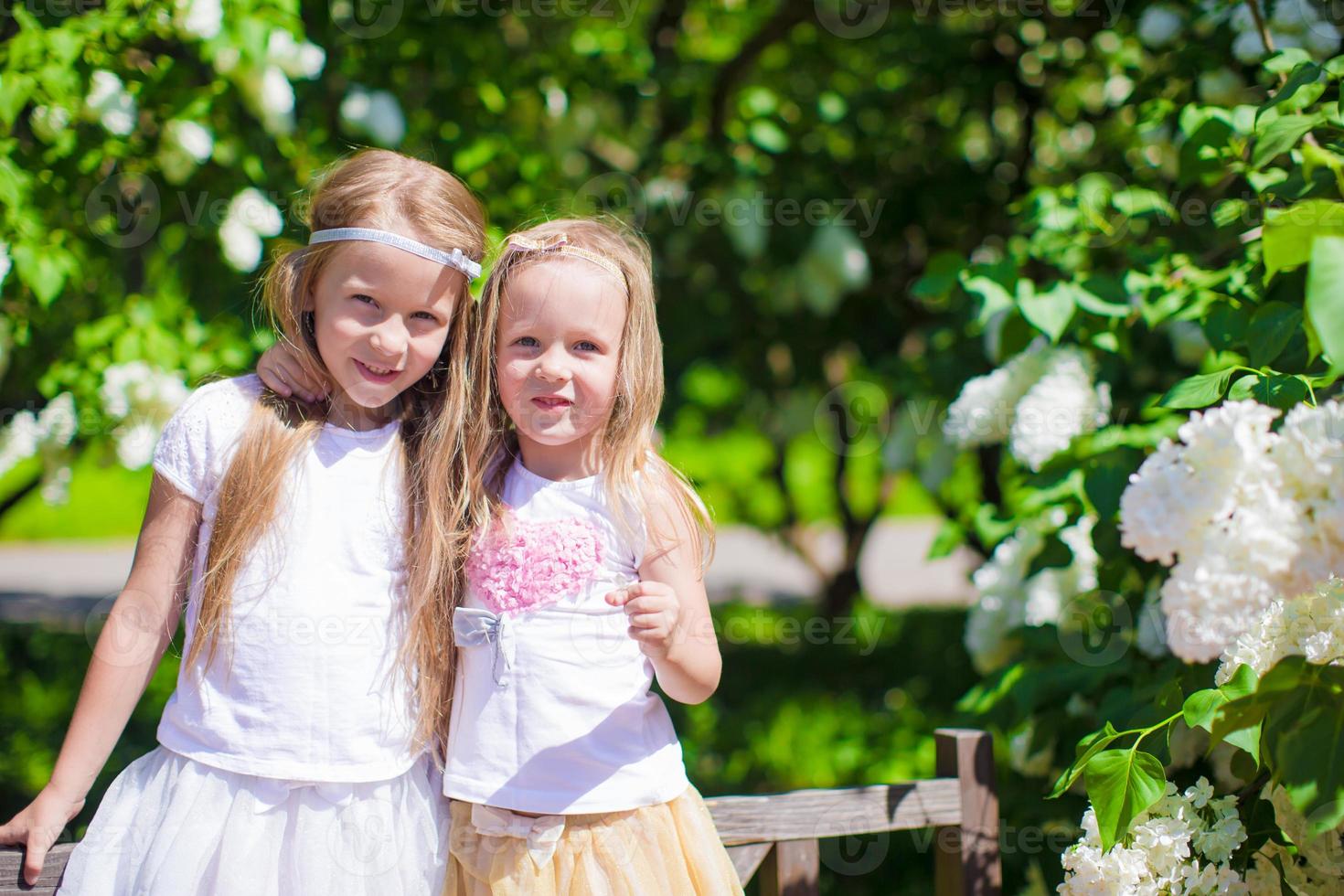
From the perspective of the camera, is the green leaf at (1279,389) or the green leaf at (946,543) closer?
the green leaf at (1279,389)

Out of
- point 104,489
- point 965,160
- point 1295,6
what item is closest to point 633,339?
point 1295,6

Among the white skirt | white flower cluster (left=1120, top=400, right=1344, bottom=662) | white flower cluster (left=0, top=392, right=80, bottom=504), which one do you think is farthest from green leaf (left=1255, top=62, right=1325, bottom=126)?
white flower cluster (left=0, top=392, right=80, bottom=504)

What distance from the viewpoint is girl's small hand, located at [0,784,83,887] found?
123 cm

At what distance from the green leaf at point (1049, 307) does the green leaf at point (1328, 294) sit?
913 mm

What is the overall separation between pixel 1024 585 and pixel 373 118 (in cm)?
164

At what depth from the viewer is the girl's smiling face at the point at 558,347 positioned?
133 cm

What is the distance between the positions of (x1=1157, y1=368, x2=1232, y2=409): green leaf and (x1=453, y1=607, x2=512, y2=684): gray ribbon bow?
0.86 meters

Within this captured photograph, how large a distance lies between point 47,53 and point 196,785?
1.28m

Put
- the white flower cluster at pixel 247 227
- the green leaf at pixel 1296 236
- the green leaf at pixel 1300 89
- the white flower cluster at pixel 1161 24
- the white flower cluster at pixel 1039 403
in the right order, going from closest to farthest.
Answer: the green leaf at pixel 1296 236 < the green leaf at pixel 1300 89 < the white flower cluster at pixel 1039 403 < the white flower cluster at pixel 247 227 < the white flower cluster at pixel 1161 24

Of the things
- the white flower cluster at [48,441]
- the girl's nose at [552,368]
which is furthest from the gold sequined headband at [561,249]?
the white flower cluster at [48,441]

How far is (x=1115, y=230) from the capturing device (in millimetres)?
2211

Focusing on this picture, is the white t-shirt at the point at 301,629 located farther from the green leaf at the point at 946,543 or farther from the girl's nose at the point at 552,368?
the green leaf at the point at 946,543

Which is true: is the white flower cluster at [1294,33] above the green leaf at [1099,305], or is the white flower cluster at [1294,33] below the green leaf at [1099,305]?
above

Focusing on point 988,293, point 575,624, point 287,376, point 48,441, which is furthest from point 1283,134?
point 48,441
